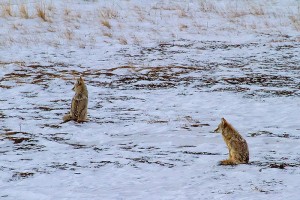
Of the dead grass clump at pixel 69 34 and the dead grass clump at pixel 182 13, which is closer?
the dead grass clump at pixel 69 34

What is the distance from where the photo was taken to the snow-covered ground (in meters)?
5.78

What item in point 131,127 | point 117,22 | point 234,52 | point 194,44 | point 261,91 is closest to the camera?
point 131,127

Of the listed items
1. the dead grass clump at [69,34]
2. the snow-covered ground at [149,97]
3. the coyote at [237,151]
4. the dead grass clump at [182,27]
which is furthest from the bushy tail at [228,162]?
the dead grass clump at [182,27]

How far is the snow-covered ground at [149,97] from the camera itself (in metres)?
5.78

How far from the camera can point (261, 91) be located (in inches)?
448

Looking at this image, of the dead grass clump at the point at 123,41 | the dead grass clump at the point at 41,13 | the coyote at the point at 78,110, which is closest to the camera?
the coyote at the point at 78,110

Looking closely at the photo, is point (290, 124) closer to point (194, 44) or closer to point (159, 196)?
point (159, 196)

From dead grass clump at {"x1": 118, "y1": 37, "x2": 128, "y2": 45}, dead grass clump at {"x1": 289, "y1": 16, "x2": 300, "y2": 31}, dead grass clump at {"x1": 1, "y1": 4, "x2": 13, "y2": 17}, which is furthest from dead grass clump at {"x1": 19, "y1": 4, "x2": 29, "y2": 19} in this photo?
dead grass clump at {"x1": 289, "y1": 16, "x2": 300, "y2": 31}

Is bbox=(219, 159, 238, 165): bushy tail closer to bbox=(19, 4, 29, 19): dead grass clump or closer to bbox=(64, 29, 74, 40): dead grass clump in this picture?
bbox=(64, 29, 74, 40): dead grass clump

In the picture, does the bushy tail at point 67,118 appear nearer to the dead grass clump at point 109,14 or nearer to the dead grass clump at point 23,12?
the dead grass clump at point 23,12

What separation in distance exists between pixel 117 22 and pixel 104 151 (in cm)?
1330

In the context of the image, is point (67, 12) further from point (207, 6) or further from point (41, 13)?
Answer: point (207, 6)

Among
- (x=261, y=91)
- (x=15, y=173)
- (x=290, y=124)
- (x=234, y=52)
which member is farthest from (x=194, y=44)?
(x=15, y=173)

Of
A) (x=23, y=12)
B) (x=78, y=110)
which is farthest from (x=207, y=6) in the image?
(x=78, y=110)
